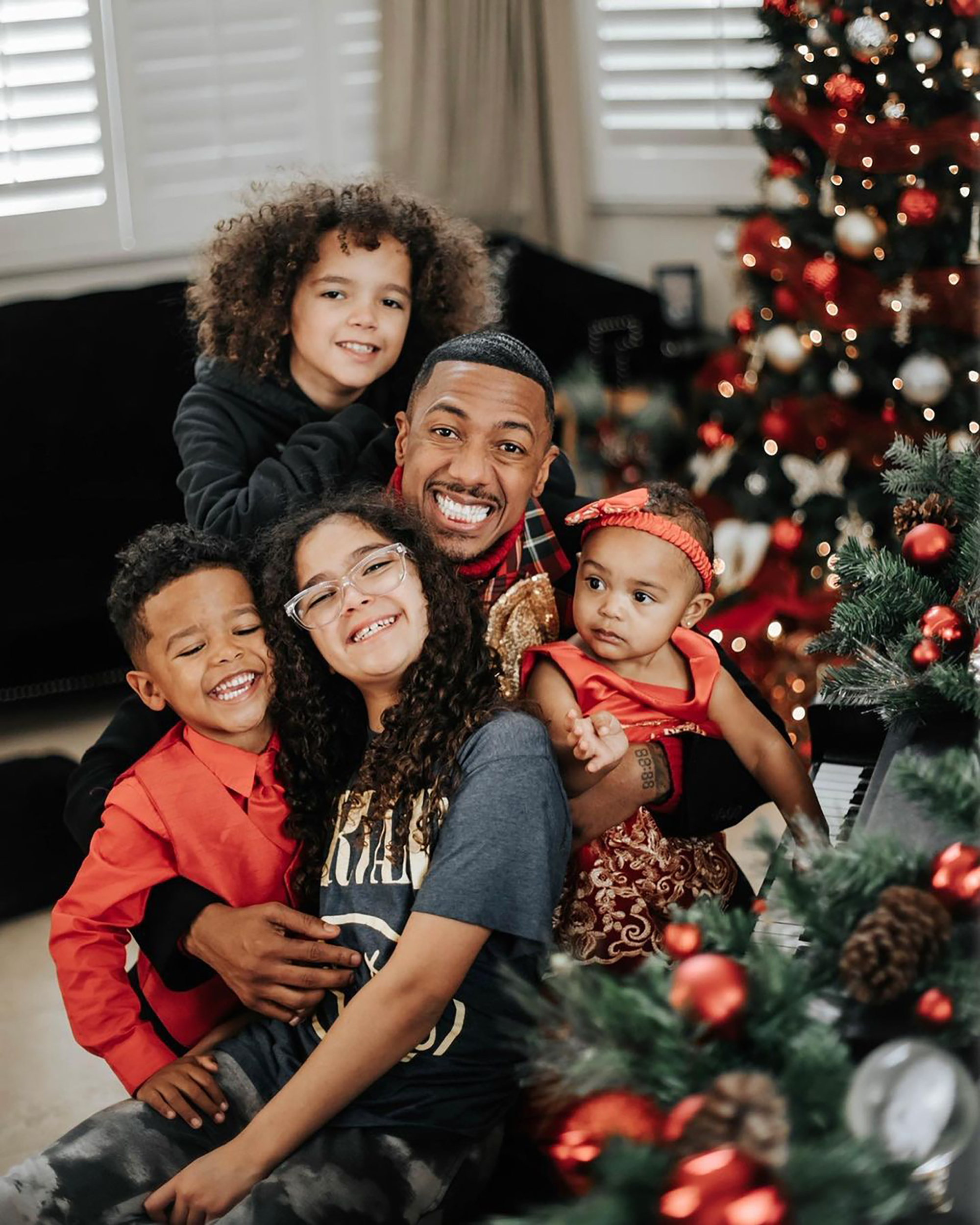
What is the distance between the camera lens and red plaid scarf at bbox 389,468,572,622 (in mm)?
1721

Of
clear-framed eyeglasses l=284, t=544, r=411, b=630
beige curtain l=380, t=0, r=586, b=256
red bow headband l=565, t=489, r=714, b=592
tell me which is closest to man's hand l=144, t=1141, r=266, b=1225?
clear-framed eyeglasses l=284, t=544, r=411, b=630

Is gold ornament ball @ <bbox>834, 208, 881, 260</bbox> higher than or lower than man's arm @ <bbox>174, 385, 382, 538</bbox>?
higher

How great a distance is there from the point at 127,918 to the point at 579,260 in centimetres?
391

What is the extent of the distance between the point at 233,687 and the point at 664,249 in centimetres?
375

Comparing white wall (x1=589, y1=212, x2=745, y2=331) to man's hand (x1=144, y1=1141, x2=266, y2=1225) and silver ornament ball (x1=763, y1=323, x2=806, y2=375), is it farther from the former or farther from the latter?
man's hand (x1=144, y1=1141, x2=266, y2=1225)

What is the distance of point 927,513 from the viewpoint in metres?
1.54

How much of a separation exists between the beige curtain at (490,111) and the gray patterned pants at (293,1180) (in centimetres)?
386

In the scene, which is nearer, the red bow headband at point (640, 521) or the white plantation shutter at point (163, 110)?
the red bow headband at point (640, 521)

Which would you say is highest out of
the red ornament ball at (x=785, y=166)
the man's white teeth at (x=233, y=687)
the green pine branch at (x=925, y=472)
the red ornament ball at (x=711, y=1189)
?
the red ornament ball at (x=785, y=166)

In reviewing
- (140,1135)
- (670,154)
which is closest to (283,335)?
(140,1135)

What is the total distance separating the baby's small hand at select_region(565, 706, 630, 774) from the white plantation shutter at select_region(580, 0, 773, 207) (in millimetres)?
3367

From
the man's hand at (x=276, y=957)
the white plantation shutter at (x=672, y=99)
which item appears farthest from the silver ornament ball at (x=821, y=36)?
the man's hand at (x=276, y=957)

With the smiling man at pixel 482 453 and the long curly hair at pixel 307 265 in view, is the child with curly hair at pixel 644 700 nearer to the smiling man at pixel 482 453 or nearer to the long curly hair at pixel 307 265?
the smiling man at pixel 482 453

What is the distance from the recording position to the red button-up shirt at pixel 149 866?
1.54 m
